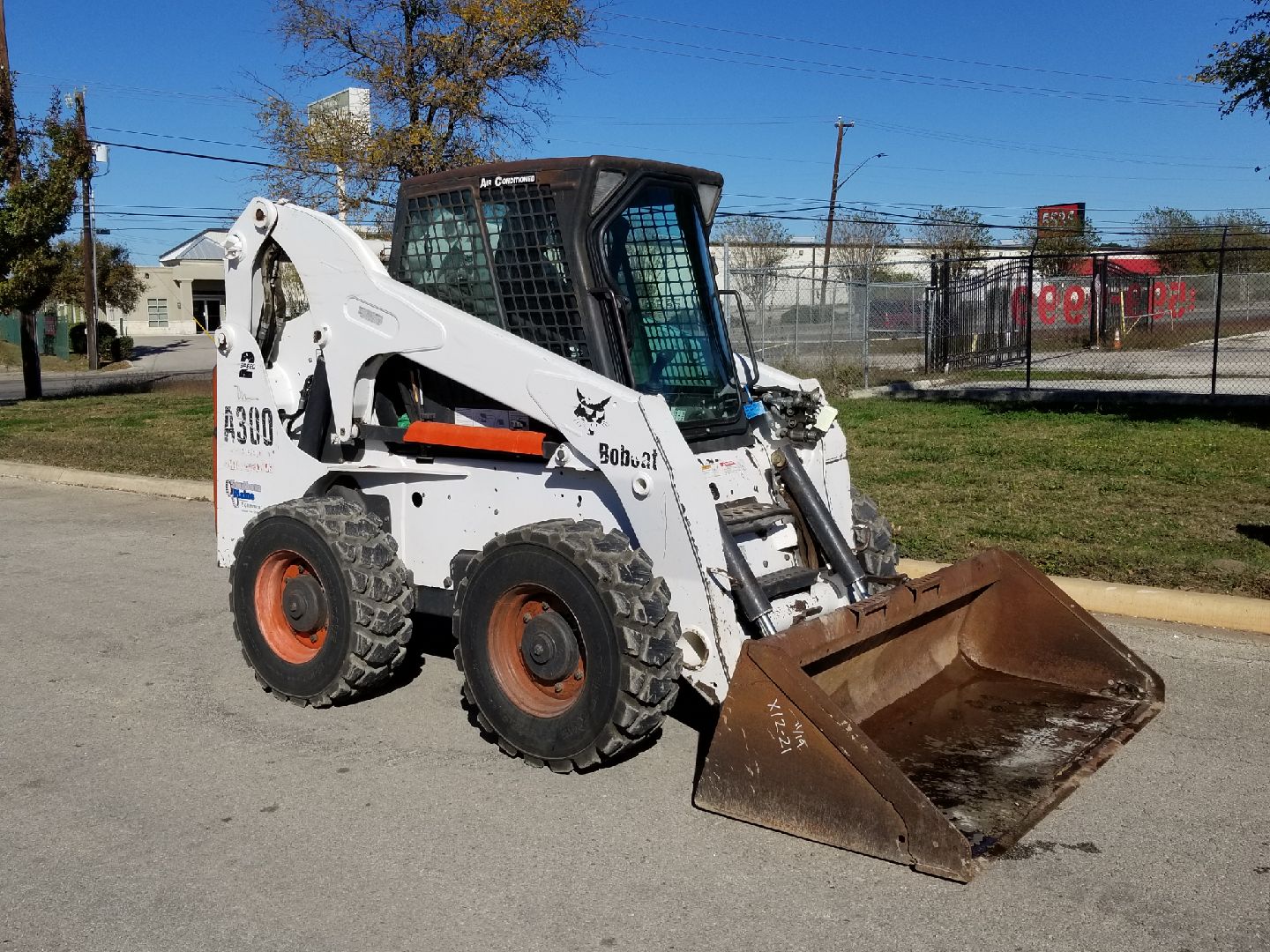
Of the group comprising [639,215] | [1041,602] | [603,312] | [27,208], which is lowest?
[1041,602]

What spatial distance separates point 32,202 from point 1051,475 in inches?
769

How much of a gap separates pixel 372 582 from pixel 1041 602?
296cm

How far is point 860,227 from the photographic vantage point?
2031 inches

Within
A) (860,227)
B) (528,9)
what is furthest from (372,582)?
(860,227)

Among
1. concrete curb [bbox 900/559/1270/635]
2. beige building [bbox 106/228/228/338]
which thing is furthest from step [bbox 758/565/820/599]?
beige building [bbox 106/228/228/338]

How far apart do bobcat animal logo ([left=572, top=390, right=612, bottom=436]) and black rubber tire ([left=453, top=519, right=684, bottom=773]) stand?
0.38 metres

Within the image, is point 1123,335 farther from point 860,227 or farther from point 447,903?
point 447,903

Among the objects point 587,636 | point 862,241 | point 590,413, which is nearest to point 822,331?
point 590,413

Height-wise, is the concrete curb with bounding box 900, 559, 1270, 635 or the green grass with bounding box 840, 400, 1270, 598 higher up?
the green grass with bounding box 840, 400, 1270, 598

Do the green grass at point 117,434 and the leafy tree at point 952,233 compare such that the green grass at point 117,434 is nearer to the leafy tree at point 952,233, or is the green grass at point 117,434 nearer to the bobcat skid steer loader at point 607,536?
the bobcat skid steer loader at point 607,536

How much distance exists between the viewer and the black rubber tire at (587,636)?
14.7ft

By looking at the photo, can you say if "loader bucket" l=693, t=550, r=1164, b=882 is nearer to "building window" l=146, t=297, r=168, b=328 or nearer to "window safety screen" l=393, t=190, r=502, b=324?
"window safety screen" l=393, t=190, r=502, b=324

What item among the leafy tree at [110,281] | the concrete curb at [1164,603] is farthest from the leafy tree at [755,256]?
the leafy tree at [110,281]

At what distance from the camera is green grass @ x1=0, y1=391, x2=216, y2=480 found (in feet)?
45.5
